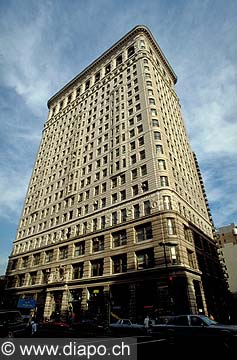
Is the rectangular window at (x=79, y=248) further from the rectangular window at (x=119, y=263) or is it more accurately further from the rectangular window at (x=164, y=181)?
the rectangular window at (x=164, y=181)

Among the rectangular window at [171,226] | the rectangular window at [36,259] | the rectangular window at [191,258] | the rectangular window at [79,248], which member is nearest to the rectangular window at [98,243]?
the rectangular window at [79,248]

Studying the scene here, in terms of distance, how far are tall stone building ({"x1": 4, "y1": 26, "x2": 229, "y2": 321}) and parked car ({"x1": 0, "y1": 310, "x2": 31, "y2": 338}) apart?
13.2 m

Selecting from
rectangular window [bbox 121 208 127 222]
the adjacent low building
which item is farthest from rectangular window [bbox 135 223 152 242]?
the adjacent low building

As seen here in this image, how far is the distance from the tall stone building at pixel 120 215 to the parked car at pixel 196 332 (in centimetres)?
1015

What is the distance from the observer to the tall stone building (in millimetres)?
28875

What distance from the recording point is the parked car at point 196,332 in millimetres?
10716

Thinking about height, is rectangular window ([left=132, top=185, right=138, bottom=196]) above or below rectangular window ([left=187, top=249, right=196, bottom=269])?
above

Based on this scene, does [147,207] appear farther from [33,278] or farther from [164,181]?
[33,278]

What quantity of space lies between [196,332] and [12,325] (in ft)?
40.2

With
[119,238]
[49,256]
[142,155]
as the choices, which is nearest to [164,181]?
[142,155]

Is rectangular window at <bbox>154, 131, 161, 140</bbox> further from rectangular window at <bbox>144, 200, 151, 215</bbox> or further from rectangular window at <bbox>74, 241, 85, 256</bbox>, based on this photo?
rectangular window at <bbox>74, 241, 85, 256</bbox>

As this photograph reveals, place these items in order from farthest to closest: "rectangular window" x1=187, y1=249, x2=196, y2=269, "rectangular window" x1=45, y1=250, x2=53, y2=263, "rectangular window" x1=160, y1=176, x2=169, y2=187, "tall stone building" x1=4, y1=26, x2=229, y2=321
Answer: "rectangular window" x1=45, y1=250, x2=53, y2=263, "rectangular window" x1=160, y1=176, x2=169, y2=187, "rectangular window" x1=187, y1=249, x2=196, y2=269, "tall stone building" x1=4, y1=26, x2=229, y2=321

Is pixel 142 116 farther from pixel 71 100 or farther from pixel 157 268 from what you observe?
pixel 71 100

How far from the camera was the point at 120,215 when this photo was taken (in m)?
35.2
